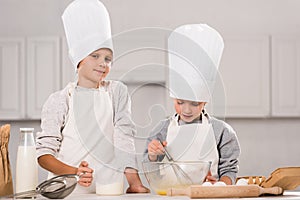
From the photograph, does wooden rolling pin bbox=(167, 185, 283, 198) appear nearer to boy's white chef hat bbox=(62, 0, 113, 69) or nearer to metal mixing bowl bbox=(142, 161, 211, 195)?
metal mixing bowl bbox=(142, 161, 211, 195)

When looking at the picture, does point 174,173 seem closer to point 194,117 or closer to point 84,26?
point 194,117

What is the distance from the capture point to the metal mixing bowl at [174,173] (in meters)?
1.57

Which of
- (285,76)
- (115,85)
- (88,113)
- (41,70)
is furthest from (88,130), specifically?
(285,76)

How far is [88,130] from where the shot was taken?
5.84ft

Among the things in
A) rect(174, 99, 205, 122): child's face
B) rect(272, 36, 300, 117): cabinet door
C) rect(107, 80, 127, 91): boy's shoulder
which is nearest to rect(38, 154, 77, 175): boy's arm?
rect(107, 80, 127, 91): boy's shoulder

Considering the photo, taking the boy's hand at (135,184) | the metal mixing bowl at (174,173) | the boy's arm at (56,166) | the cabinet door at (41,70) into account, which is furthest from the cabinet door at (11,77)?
the metal mixing bowl at (174,173)

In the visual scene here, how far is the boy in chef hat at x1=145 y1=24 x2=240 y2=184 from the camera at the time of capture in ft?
5.80

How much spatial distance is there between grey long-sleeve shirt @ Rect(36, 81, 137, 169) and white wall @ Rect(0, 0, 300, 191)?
1.64 metres

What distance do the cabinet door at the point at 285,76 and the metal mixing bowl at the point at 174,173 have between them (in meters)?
1.85

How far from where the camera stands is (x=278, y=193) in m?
1.54

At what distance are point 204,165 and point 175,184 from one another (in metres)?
0.09

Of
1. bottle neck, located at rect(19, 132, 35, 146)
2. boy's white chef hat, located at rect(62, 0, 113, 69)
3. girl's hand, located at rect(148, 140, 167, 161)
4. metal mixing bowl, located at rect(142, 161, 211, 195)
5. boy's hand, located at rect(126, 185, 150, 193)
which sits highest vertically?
boy's white chef hat, located at rect(62, 0, 113, 69)

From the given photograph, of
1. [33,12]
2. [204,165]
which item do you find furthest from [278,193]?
[33,12]

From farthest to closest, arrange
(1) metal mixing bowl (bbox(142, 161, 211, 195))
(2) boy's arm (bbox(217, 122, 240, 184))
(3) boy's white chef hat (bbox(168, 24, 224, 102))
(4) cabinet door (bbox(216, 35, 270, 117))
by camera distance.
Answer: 1. (4) cabinet door (bbox(216, 35, 270, 117))
2. (2) boy's arm (bbox(217, 122, 240, 184))
3. (3) boy's white chef hat (bbox(168, 24, 224, 102))
4. (1) metal mixing bowl (bbox(142, 161, 211, 195))
